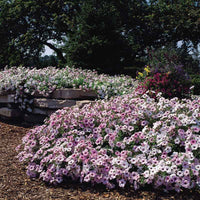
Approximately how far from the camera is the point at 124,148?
10.7 feet

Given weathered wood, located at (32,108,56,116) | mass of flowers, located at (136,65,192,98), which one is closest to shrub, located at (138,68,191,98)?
mass of flowers, located at (136,65,192,98)

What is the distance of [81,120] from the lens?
3809 millimetres

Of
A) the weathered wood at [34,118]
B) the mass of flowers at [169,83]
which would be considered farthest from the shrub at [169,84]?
the weathered wood at [34,118]

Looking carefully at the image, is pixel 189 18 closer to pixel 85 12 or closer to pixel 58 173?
pixel 85 12

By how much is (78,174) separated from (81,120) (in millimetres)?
965

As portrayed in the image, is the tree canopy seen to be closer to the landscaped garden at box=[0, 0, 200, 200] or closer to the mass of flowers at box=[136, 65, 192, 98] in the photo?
the landscaped garden at box=[0, 0, 200, 200]

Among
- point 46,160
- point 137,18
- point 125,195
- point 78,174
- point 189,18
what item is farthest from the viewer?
point 137,18

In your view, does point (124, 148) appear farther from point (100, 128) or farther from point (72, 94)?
point (72, 94)

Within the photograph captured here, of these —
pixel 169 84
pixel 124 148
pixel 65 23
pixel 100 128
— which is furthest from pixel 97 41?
pixel 65 23

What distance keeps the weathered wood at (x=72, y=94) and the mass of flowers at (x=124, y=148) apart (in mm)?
2049

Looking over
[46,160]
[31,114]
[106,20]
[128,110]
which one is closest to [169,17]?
[106,20]

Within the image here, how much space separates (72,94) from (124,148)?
118 inches

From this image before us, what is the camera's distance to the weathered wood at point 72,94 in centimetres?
599

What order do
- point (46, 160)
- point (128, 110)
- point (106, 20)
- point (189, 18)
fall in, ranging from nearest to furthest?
point (46, 160) < point (128, 110) < point (106, 20) < point (189, 18)
